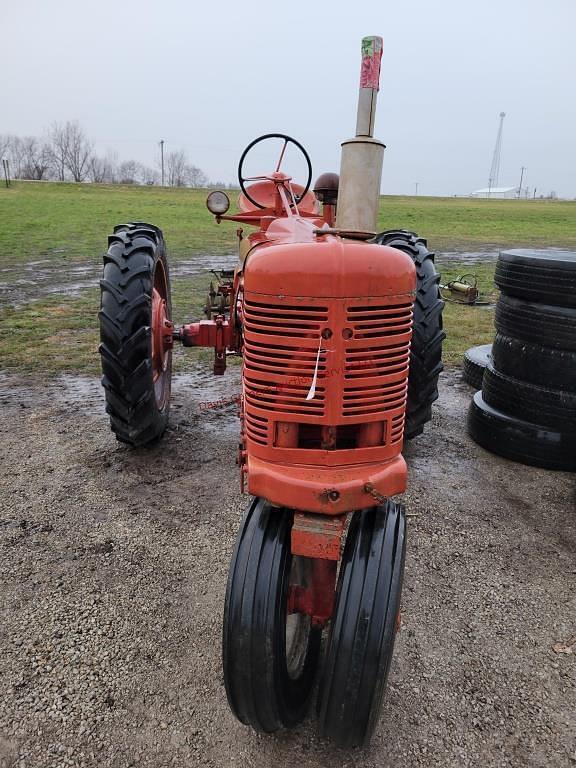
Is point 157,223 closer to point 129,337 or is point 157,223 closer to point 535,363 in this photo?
point 129,337

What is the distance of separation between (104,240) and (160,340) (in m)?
13.8

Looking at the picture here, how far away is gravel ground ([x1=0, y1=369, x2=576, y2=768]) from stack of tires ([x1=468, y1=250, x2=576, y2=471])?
175 mm

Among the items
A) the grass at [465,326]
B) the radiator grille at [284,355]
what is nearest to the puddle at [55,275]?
the grass at [465,326]

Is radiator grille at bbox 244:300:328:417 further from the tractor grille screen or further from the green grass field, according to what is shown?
the green grass field

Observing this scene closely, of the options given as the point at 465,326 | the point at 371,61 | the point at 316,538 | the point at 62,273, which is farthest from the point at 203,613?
the point at 62,273

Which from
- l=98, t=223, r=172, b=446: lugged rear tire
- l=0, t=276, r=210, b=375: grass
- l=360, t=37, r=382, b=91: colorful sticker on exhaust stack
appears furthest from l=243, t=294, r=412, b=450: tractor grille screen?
l=0, t=276, r=210, b=375: grass

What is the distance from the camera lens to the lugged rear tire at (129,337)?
359 cm

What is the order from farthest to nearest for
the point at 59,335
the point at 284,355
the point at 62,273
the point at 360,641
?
the point at 62,273, the point at 59,335, the point at 284,355, the point at 360,641

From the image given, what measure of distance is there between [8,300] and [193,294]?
272 cm

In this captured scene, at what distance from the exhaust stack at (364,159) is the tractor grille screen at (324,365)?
1717 mm

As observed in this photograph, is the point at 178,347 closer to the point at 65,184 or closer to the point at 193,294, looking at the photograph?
the point at 193,294

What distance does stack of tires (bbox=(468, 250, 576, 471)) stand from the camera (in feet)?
12.9

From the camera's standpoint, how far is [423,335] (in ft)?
12.0

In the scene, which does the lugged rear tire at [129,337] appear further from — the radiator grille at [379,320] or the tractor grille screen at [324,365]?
the radiator grille at [379,320]
